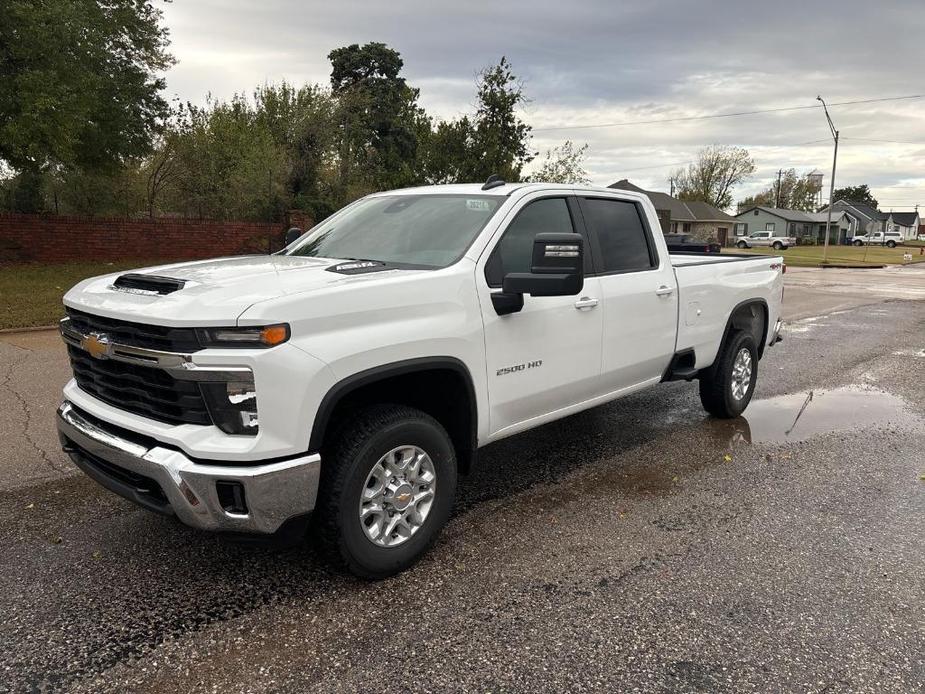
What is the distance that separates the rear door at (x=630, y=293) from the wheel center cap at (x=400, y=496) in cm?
175

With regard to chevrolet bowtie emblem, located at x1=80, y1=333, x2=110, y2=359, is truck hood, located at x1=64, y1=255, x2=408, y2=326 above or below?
above

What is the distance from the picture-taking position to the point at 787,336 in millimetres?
11398

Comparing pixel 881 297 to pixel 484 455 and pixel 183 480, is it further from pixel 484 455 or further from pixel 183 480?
pixel 183 480

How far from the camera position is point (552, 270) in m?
3.43

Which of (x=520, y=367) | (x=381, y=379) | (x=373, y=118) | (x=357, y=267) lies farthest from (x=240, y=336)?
(x=373, y=118)

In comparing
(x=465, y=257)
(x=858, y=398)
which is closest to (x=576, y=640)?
Result: (x=465, y=257)

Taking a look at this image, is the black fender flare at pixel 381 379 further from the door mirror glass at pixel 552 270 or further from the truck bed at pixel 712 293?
the truck bed at pixel 712 293

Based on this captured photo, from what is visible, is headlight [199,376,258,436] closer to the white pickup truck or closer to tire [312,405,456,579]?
the white pickup truck

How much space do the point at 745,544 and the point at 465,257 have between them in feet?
7.17

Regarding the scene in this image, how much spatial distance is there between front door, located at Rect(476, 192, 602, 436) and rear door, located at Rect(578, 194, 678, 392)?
6.4 inches

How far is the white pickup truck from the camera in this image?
9.23ft

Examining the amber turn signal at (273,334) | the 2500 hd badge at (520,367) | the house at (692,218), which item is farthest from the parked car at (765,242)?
the amber turn signal at (273,334)

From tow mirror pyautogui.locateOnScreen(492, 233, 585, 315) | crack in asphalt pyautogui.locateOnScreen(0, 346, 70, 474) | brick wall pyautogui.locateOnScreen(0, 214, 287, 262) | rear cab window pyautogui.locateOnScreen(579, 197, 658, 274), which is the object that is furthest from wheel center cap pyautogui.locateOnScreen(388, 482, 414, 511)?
brick wall pyautogui.locateOnScreen(0, 214, 287, 262)

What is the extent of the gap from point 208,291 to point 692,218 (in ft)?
255
